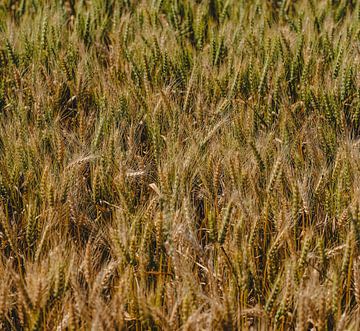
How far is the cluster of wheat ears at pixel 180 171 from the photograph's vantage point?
143cm

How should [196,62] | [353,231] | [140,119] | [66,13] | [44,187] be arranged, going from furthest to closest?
[66,13]
[196,62]
[140,119]
[44,187]
[353,231]

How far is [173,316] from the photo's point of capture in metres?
1.38

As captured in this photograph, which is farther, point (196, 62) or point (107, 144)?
point (196, 62)

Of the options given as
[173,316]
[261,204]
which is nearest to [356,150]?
[261,204]

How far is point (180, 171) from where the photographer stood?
1772 mm

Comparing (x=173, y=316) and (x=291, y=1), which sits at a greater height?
(x=291, y=1)

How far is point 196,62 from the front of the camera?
244cm

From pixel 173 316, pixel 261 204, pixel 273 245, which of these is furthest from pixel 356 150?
pixel 173 316

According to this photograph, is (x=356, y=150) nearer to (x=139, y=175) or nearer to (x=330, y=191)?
(x=330, y=191)

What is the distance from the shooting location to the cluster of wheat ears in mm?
1432

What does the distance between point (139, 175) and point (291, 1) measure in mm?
1671

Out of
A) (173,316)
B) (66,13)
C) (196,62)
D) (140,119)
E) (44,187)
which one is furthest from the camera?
(66,13)

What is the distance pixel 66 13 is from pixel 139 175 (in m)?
1.40

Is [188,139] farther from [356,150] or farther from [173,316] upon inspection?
[173,316]
